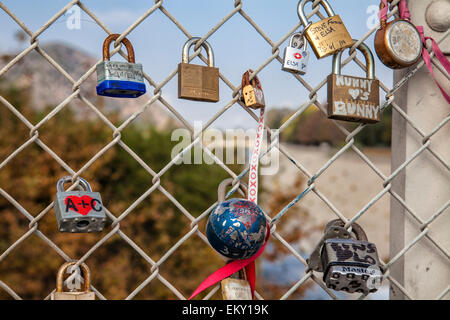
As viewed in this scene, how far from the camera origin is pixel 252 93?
1.04 meters

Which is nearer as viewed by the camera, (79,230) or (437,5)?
(79,230)

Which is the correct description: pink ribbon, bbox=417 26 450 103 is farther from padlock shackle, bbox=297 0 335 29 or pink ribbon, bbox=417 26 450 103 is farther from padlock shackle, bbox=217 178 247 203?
padlock shackle, bbox=217 178 247 203

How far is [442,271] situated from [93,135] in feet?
9.14

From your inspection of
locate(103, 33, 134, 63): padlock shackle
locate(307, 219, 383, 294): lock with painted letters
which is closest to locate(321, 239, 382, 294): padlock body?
locate(307, 219, 383, 294): lock with painted letters

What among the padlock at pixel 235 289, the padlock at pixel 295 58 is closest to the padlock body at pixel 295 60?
the padlock at pixel 295 58

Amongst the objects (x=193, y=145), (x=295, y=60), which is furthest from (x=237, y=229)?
(x=295, y=60)

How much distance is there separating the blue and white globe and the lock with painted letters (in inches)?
6.3

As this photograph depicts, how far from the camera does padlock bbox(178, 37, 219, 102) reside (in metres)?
1.01

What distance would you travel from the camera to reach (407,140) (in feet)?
3.88

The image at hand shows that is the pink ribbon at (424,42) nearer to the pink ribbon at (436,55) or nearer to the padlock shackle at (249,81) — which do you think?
the pink ribbon at (436,55)

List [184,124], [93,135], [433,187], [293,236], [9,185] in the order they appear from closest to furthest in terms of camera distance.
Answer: [184,124], [433,187], [9,185], [93,135], [293,236]

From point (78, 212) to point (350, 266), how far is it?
1.72 feet
